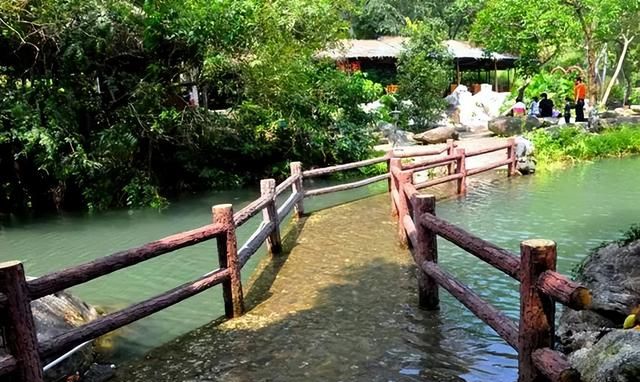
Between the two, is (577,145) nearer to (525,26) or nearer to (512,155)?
(512,155)

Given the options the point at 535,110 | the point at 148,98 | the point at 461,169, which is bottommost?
the point at 461,169

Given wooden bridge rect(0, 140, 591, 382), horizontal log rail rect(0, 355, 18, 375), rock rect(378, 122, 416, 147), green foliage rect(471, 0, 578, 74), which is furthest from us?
green foliage rect(471, 0, 578, 74)

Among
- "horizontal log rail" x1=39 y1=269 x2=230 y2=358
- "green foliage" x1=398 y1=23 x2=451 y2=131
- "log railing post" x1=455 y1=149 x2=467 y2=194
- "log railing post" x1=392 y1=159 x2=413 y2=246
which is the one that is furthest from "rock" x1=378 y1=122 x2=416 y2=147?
"horizontal log rail" x1=39 y1=269 x2=230 y2=358

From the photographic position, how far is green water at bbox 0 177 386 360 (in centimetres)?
567

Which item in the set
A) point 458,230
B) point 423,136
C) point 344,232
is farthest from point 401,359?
point 423,136

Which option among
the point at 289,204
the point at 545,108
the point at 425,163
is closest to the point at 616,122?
the point at 545,108

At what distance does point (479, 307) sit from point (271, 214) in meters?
3.91

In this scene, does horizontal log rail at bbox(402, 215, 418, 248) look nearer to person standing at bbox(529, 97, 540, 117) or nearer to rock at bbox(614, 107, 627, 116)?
person standing at bbox(529, 97, 540, 117)

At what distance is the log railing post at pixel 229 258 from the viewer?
5.18m

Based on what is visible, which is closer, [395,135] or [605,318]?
[605,318]

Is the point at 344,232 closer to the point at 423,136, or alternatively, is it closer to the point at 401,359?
the point at 401,359

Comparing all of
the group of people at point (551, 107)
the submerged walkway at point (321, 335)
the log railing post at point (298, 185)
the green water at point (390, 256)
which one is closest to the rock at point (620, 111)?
the group of people at point (551, 107)

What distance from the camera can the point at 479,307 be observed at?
4.07 metres

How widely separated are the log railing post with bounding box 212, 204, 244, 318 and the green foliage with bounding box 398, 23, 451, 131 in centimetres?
1712
